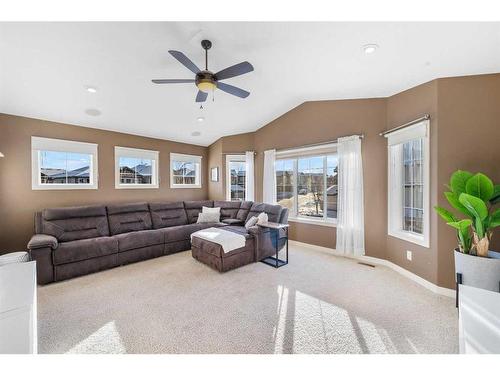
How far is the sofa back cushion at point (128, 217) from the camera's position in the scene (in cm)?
400

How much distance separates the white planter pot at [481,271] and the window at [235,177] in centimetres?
422

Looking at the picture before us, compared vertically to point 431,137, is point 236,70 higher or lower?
higher

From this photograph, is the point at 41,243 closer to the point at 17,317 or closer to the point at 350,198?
the point at 17,317

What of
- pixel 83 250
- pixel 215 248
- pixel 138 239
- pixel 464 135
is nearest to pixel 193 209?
pixel 138 239

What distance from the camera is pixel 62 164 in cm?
389

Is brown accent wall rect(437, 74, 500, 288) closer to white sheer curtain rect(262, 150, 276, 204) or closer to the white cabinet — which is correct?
the white cabinet

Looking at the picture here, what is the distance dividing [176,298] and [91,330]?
785 millimetres

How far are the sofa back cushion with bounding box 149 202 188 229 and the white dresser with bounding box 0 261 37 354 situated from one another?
332 centimetres

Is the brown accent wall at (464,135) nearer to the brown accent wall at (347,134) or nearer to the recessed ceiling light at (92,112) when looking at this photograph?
the brown accent wall at (347,134)

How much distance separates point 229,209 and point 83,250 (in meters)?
2.81

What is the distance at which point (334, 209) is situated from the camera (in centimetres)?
420

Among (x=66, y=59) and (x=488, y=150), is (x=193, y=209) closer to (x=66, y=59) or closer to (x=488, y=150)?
(x=66, y=59)

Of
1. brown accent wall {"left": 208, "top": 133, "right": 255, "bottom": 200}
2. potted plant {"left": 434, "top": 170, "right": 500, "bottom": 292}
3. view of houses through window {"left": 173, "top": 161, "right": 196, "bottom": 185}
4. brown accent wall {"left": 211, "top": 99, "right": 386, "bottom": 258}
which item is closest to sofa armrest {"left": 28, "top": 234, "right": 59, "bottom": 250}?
view of houses through window {"left": 173, "top": 161, "right": 196, "bottom": 185}
